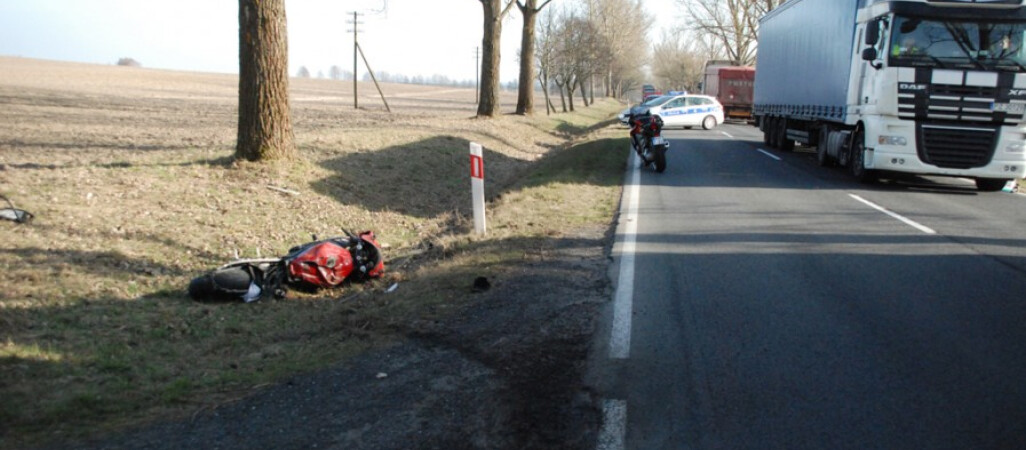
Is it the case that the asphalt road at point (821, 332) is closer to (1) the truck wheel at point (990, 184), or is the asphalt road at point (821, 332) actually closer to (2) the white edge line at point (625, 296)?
(2) the white edge line at point (625, 296)

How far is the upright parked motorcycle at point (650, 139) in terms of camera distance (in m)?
16.5

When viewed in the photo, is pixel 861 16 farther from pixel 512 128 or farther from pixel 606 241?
pixel 512 128

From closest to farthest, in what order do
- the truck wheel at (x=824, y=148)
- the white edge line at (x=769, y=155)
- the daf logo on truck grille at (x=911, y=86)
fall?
the daf logo on truck grille at (x=911, y=86), the truck wheel at (x=824, y=148), the white edge line at (x=769, y=155)

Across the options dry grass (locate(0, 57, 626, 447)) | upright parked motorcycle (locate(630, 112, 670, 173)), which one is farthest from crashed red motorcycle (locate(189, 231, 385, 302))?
upright parked motorcycle (locate(630, 112, 670, 173))

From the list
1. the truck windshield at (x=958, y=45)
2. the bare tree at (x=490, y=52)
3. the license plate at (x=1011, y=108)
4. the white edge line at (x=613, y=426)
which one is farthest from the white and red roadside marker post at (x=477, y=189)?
the bare tree at (x=490, y=52)

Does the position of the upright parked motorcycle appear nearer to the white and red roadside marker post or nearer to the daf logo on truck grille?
the daf logo on truck grille

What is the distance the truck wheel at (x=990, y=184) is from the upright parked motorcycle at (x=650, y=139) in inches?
233

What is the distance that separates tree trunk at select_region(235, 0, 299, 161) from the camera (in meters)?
11.6

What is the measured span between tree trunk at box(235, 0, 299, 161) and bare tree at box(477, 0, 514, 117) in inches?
670

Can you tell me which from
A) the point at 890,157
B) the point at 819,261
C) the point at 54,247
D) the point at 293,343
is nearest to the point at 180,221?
the point at 54,247

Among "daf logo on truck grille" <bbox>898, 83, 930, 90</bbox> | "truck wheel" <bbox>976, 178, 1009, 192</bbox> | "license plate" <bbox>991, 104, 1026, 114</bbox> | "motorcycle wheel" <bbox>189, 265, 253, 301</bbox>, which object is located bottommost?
"motorcycle wheel" <bbox>189, 265, 253, 301</bbox>

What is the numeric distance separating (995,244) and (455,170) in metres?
11.1

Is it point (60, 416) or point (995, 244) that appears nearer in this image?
point (60, 416)

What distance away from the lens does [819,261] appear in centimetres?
812
